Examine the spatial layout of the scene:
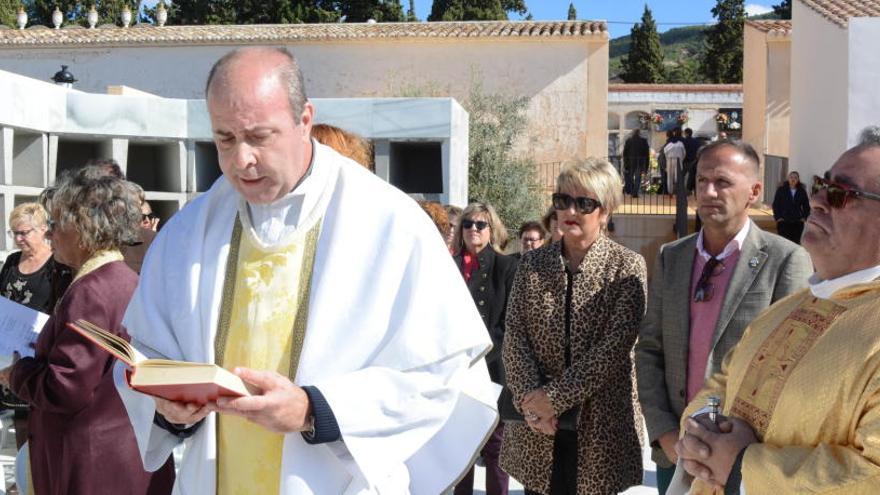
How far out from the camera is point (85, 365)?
12.3ft

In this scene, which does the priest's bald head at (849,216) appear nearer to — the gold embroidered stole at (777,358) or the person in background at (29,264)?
the gold embroidered stole at (777,358)

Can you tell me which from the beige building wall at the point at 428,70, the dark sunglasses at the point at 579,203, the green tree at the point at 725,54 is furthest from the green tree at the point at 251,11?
the dark sunglasses at the point at 579,203

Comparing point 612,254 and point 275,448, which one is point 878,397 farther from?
point 612,254

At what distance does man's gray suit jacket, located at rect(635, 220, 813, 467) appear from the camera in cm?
393

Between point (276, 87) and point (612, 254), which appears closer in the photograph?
point (276, 87)

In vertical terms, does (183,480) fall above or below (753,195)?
below

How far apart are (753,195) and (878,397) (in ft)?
6.68

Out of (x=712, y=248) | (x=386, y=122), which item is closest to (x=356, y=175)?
(x=712, y=248)

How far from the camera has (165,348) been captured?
2.73 meters

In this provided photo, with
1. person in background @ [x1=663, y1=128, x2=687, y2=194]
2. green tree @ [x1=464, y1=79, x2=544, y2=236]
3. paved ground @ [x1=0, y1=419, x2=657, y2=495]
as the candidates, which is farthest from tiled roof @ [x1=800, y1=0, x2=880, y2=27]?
paved ground @ [x1=0, y1=419, x2=657, y2=495]

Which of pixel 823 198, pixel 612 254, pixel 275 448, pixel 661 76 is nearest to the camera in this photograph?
pixel 823 198

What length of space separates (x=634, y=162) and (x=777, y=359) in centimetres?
2679

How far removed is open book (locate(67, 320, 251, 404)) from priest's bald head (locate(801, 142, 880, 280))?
139 centimetres

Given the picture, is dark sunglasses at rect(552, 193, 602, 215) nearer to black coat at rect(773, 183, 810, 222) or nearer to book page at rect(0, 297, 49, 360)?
book page at rect(0, 297, 49, 360)
